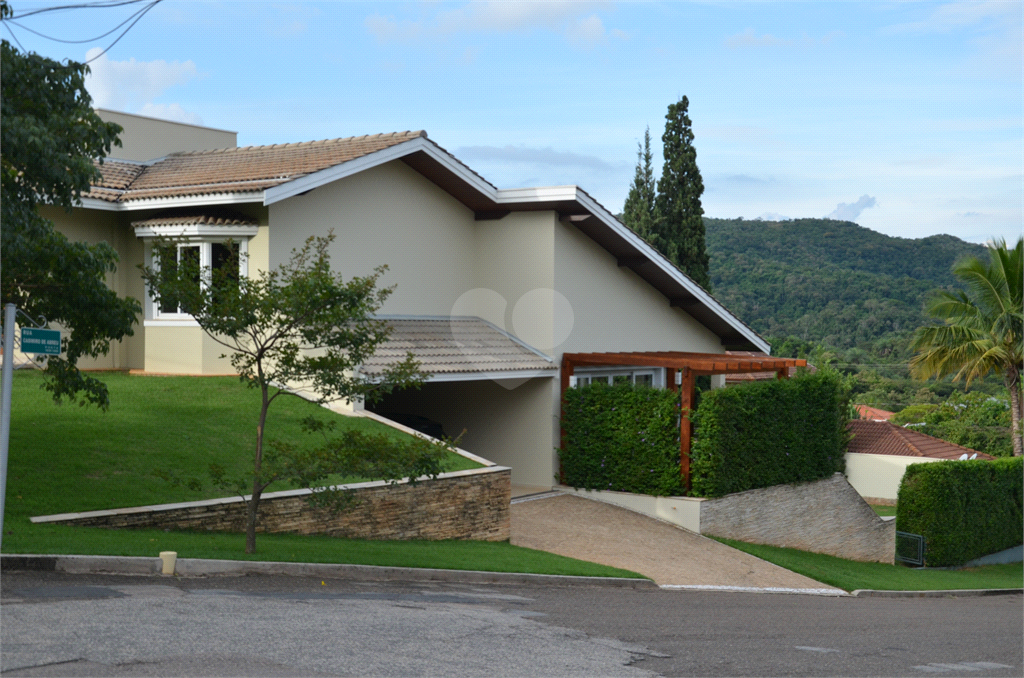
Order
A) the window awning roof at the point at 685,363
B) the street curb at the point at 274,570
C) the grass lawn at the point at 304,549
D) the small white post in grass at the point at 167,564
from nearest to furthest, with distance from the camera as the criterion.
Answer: the street curb at the point at 274,570 < the small white post in grass at the point at 167,564 < the grass lawn at the point at 304,549 < the window awning roof at the point at 685,363

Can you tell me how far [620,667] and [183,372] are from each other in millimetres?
14140

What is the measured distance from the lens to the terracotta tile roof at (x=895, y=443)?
4066cm

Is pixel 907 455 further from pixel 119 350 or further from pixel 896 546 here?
pixel 119 350

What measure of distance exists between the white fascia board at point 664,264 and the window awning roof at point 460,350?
135 inches

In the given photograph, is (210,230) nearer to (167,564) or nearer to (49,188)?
→ (49,188)

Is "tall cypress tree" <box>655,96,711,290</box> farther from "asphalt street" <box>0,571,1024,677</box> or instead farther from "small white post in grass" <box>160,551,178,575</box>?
"small white post in grass" <box>160,551,178,575</box>

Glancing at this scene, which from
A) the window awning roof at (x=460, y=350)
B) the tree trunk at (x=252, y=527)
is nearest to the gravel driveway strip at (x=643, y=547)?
the window awning roof at (x=460, y=350)

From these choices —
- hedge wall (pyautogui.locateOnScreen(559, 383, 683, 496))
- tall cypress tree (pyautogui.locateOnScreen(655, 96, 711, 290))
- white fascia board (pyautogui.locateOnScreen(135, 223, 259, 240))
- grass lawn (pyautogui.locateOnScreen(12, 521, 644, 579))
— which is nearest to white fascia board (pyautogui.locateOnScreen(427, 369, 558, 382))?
hedge wall (pyautogui.locateOnScreen(559, 383, 683, 496))

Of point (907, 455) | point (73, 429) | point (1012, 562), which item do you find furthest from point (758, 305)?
point (73, 429)

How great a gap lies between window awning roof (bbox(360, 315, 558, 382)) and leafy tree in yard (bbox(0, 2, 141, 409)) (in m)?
7.29

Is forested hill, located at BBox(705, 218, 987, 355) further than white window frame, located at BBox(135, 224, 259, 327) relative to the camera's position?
Yes

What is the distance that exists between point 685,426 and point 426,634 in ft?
40.4

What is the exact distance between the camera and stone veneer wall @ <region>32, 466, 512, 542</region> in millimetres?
12133

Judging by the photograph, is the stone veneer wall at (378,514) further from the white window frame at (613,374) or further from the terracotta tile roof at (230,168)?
the terracotta tile roof at (230,168)
